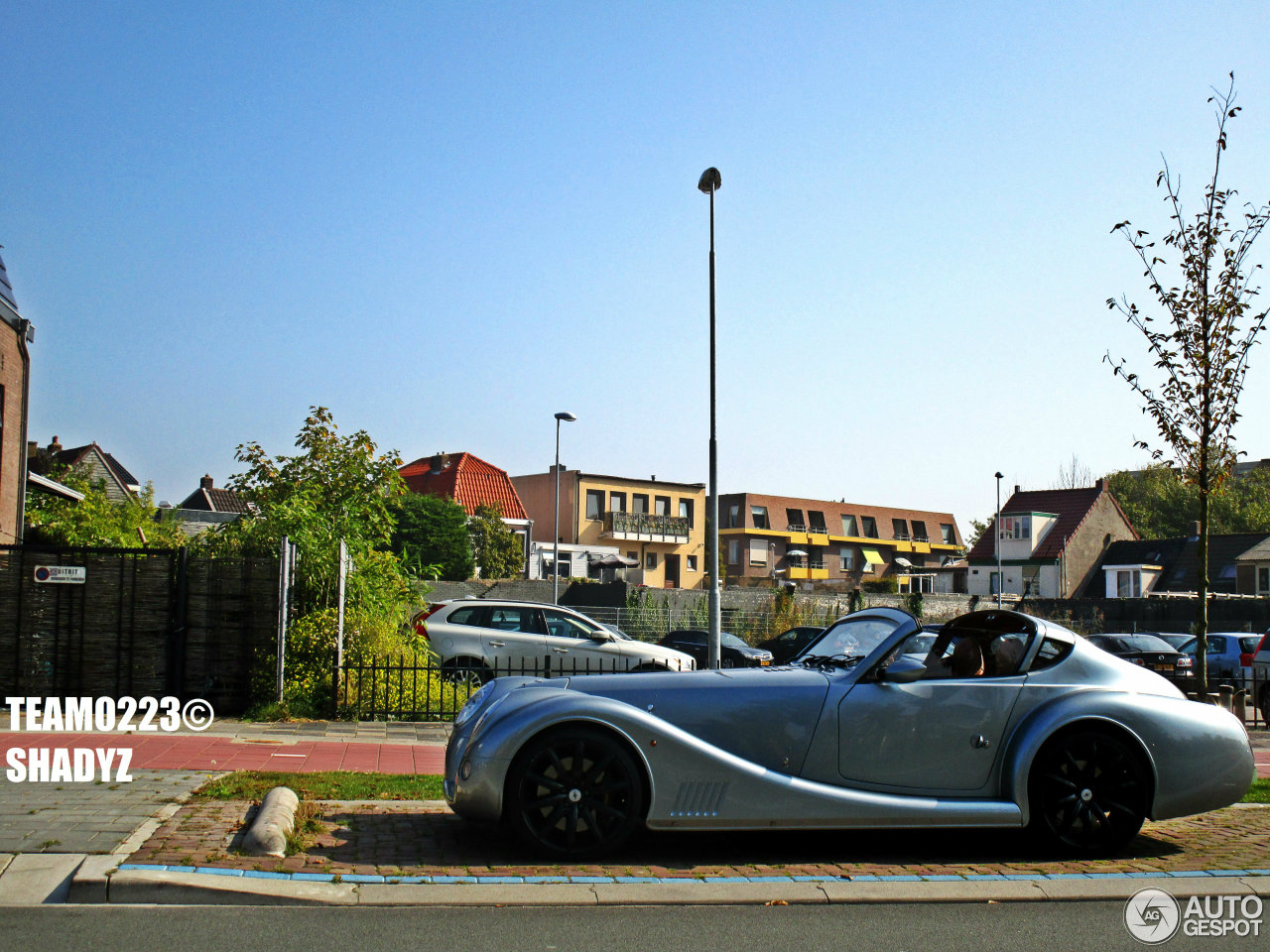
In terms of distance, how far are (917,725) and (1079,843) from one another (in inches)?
47.3

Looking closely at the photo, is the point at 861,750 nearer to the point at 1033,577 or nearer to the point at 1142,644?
the point at 1142,644

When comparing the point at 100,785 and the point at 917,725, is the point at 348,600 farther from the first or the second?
the point at 917,725

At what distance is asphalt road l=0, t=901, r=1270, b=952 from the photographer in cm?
487

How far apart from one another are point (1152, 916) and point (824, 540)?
267 ft

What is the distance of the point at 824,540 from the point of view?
8600 cm

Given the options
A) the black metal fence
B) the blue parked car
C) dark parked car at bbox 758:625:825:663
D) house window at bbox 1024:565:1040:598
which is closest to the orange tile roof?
house window at bbox 1024:565:1040:598

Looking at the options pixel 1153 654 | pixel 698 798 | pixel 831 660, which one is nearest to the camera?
pixel 698 798

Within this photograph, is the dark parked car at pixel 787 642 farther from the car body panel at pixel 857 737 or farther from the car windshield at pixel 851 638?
the car body panel at pixel 857 737

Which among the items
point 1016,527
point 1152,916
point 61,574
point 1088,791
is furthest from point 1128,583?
point 1152,916

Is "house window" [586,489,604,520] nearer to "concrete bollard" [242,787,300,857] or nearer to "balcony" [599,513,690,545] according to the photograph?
"balcony" [599,513,690,545]

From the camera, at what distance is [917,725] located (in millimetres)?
6527

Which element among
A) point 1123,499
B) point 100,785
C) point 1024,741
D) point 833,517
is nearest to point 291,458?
point 100,785

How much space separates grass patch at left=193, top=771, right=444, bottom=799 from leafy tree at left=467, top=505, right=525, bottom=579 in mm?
50523

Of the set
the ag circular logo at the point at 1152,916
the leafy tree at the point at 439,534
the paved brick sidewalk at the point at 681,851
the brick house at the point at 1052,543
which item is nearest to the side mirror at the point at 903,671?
the paved brick sidewalk at the point at 681,851
